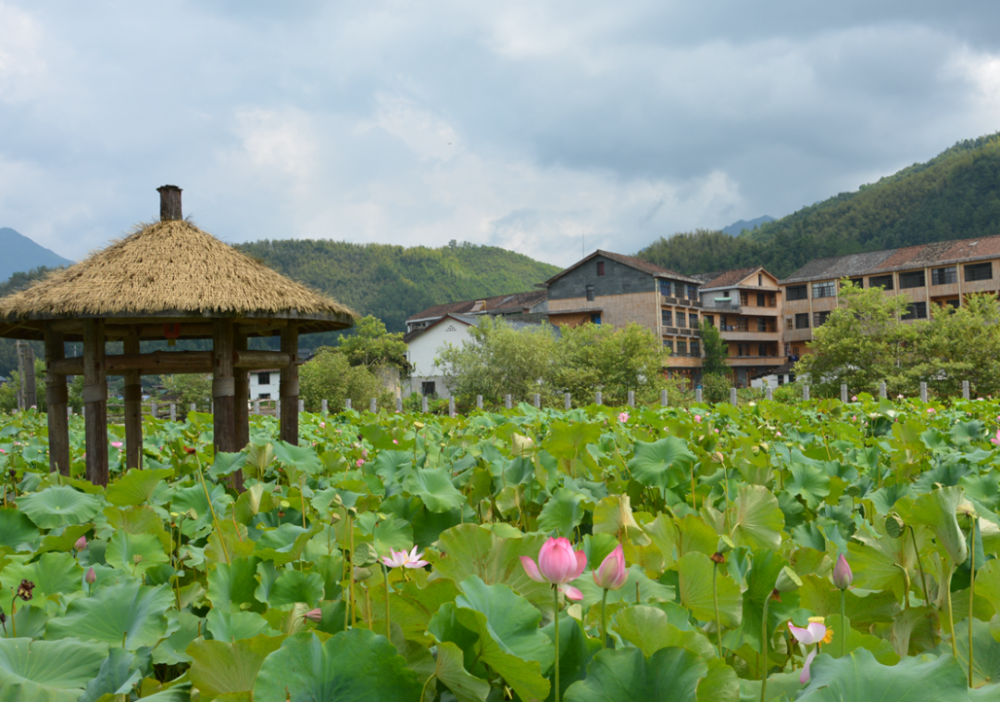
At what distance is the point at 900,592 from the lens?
133 centimetres

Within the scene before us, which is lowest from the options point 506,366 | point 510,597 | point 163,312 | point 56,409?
point 510,597

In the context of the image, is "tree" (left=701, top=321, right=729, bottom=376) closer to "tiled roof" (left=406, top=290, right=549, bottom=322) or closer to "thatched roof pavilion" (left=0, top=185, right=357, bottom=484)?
"tiled roof" (left=406, top=290, right=549, bottom=322)

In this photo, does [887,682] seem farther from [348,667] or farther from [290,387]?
[290,387]

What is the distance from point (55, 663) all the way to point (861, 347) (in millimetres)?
31635

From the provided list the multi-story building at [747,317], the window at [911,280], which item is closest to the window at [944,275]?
the window at [911,280]

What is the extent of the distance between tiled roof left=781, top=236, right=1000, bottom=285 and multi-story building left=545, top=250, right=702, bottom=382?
9536 millimetres

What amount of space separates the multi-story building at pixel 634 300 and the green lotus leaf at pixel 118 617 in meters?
43.3

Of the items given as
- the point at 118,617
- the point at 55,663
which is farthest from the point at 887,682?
the point at 118,617

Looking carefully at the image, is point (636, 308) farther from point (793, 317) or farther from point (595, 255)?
point (793, 317)

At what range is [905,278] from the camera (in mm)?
46062

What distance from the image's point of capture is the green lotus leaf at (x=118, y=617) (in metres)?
1.25

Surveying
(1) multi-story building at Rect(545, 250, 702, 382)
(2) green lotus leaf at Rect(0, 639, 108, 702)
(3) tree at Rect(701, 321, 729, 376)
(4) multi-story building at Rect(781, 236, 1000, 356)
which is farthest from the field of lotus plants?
(4) multi-story building at Rect(781, 236, 1000, 356)

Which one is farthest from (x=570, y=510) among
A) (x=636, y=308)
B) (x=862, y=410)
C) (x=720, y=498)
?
(x=636, y=308)

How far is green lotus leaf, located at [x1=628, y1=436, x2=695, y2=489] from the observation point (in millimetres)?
2598
